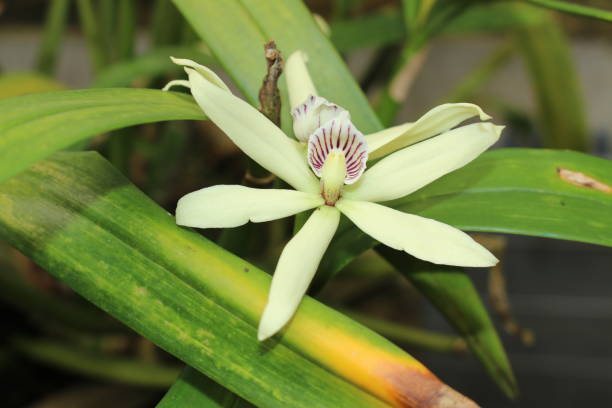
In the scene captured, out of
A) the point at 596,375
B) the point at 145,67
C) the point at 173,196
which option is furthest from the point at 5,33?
the point at 596,375

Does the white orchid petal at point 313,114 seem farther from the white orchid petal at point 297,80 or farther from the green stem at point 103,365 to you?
the green stem at point 103,365

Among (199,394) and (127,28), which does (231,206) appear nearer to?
(199,394)

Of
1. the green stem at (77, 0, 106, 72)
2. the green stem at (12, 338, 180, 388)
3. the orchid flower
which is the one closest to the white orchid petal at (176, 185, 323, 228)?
the orchid flower

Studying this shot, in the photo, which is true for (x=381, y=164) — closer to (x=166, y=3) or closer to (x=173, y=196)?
(x=166, y=3)

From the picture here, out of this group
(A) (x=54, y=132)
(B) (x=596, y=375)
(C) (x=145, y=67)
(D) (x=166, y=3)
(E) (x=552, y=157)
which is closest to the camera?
(A) (x=54, y=132)

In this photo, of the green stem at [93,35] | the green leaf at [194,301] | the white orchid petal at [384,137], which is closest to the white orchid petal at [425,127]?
the white orchid petal at [384,137]

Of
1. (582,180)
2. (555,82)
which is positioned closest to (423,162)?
(582,180)
